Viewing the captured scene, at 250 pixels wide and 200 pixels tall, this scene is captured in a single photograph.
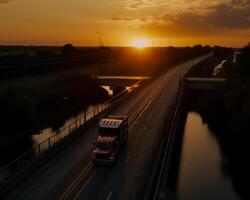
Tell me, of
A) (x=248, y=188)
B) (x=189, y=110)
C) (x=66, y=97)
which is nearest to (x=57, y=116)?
(x=66, y=97)

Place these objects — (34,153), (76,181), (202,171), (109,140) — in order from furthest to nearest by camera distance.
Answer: (202,171)
(34,153)
(109,140)
(76,181)

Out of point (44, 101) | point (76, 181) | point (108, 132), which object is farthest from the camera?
point (44, 101)

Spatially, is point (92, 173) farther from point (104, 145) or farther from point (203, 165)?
point (203, 165)

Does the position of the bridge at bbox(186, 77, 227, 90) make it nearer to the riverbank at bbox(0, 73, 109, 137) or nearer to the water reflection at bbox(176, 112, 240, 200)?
the riverbank at bbox(0, 73, 109, 137)

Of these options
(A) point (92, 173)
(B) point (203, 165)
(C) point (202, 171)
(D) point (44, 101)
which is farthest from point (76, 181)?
(D) point (44, 101)

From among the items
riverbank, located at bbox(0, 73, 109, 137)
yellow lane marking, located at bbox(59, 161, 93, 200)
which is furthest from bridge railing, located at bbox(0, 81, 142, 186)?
riverbank, located at bbox(0, 73, 109, 137)

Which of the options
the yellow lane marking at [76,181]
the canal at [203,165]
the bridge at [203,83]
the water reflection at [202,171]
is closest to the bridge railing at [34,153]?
the yellow lane marking at [76,181]

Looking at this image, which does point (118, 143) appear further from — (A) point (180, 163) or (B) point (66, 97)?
(B) point (66, 97)
